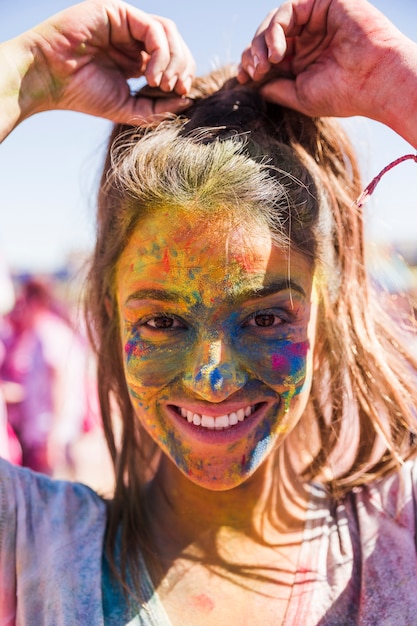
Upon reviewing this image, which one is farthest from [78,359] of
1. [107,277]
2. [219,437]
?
[219,437]

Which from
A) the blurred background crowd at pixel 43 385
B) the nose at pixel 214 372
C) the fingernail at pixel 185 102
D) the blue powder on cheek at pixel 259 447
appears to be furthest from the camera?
the blurred background crowd at pixel 43 385

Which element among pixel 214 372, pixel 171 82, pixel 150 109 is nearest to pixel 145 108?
pixel 150 109

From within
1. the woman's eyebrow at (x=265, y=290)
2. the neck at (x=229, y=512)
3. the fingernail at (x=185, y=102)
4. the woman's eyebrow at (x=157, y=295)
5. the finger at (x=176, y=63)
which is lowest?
the neck at (x=229, y=512)

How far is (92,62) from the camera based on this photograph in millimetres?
1791

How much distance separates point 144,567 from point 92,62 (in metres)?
1.30

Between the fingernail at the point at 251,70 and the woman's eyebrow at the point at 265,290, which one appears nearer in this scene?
the woman's eyebrow at the point at 265,290

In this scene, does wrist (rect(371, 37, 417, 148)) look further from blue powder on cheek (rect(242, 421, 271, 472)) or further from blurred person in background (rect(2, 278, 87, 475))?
blurred person in background (rect(2, 278, 87, 475))

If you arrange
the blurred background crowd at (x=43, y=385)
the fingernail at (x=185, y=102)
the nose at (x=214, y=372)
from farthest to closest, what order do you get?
the blurred background crowd at (x=43, y=385) < the fingernail at (x=185, y=102) < the nose at (x=214, y=372)

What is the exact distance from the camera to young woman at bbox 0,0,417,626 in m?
1.57

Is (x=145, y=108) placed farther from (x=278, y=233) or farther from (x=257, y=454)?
(x=257, y=454)

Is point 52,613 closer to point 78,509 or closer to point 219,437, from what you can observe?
point 78,509

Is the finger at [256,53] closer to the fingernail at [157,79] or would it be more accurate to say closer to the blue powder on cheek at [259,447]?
the fingernail at [157,79]

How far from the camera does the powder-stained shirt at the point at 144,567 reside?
60.8 inches

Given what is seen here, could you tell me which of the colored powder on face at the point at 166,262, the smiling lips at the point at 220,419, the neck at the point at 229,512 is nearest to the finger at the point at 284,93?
the colored powder on face at the point at 166,262
